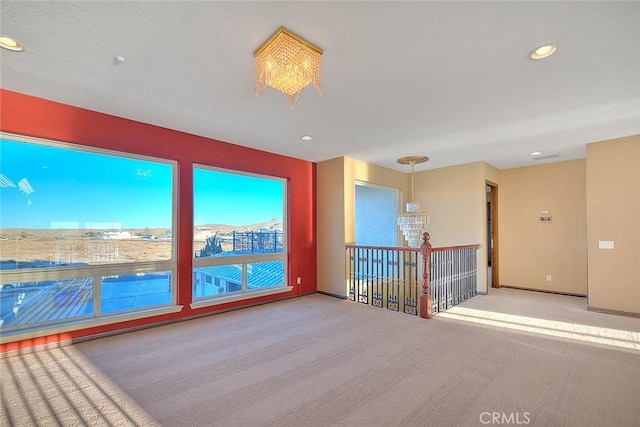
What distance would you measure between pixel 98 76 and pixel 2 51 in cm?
61

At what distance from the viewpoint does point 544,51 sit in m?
2.23

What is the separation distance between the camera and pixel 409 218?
5188 millimetres

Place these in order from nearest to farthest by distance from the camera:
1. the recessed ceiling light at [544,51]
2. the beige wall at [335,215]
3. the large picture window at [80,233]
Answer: the recessed ceiling light at [544,51] → the large picture window at [80,233] → the beige wall at [335,215]

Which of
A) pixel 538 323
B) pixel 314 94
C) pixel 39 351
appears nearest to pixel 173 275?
pixel 39 351

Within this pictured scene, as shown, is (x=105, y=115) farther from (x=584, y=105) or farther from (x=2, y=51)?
(x=584, y=105)

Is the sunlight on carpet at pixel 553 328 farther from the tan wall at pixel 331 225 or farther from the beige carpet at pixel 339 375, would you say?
the tan wall at pixel 331 225

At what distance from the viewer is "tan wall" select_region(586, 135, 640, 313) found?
4.17 m

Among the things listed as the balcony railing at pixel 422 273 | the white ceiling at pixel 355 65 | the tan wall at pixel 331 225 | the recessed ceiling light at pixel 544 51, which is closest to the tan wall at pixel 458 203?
the balcony railing at pixel 422 273

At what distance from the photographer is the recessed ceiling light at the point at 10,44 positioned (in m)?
2.12

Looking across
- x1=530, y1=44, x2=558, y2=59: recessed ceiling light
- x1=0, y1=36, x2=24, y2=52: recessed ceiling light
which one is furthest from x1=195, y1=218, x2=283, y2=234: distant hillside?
x1=530, y1=44, x2=558, y2=59: recessed ceiling light

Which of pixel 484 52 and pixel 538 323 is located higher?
pixel 484 52

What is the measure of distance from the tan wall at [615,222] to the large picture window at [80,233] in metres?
6.44

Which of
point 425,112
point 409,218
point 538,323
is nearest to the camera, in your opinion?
point 425,112

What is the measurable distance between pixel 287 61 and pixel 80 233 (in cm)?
322
